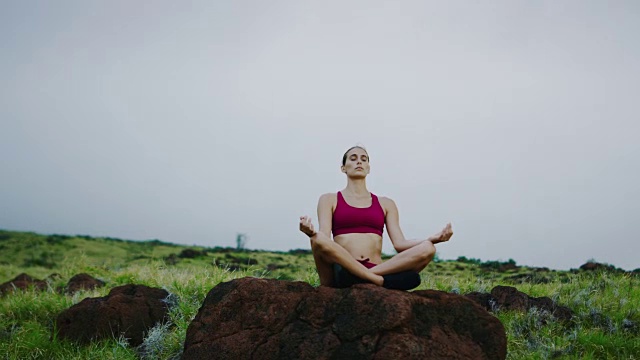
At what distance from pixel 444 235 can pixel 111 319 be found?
5.12 metres

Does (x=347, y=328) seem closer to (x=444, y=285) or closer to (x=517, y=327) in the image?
(x=517, y=327)

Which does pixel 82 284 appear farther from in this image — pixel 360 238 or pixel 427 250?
pixel 427 250

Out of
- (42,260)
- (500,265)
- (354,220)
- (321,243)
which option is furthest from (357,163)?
(42,260)

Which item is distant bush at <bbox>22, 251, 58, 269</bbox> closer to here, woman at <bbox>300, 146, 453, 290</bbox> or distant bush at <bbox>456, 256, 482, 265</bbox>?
distant bush at <bbox>456, 256, 482, 265</bbox>

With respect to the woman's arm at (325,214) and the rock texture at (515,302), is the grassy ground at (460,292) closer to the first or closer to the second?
the rock texture at (515,302)

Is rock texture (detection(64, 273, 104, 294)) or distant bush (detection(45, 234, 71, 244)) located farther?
distant bush (detection(45, 234, 71, 244))

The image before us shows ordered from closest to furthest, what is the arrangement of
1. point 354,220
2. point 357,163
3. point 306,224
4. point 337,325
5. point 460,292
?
point 337,325 < point 306,224 < point 354,220 < point 357,163 < point 460,292

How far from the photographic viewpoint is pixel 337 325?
5617mm

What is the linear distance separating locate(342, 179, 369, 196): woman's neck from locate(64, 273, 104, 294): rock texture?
275 inches

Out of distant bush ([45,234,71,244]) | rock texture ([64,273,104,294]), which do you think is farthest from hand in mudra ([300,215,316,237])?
distant bush ([45,234,71,244])

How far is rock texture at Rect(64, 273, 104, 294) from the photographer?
12.3m

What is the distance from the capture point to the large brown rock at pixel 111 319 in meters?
8.63

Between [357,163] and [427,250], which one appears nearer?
[427,250]

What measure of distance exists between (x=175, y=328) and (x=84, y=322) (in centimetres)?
133
